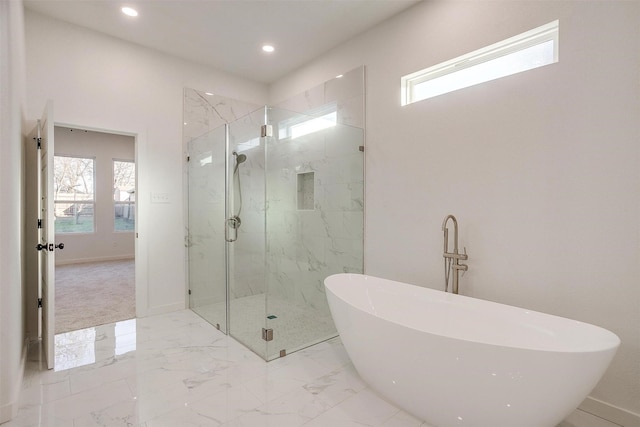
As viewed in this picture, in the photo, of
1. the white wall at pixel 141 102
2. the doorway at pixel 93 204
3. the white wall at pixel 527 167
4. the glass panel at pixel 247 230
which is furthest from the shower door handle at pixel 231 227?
the doorway at pixel 93 204

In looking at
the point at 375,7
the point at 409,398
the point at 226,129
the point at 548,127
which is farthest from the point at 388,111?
the point at 409,398

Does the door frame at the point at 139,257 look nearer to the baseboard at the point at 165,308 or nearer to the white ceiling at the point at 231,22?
the baseboard at the point at 165,308

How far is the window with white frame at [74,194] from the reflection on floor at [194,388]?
16.5 feet

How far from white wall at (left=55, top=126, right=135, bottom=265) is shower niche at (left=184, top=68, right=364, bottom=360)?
493cm

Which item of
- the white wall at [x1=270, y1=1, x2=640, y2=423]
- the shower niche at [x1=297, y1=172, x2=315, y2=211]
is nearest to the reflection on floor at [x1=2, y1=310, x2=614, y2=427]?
the white wall at [x1=270, y1=1, x2=640, y2=423]

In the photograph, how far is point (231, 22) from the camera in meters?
2.83

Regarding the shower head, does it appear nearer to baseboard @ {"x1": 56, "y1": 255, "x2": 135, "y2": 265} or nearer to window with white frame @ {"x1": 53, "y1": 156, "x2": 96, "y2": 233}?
window with white frame @ {"x1": 53, "y1": 156, "x2": 96, "y2": 233}

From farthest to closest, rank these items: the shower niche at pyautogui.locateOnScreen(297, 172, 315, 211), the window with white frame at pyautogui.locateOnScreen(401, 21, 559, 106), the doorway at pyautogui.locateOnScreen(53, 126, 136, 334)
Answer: the doorway at pyautogui.locateOnScreen(53, 126, 136, 334), the shower niche at pyautogui.locateOnScreen(297, 172, 315, 211), the window with white frame at pyautogui.locateOnScreen(401, 21, 559, 106)

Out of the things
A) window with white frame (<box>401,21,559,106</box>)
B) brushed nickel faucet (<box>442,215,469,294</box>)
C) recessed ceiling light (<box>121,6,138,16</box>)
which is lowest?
brushed nickel faucet (<box>442,215,469,294</box>)

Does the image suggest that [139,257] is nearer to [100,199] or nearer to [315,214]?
[315,214]

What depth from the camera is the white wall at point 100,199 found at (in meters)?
6.46

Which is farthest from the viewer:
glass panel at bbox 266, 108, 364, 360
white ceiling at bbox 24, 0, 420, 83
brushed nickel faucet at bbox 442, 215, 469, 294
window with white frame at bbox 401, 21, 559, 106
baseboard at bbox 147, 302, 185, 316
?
baseboard at bbox 147, 302, 185, 316

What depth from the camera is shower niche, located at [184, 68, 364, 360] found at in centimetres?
268

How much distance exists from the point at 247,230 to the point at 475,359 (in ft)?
6.99
